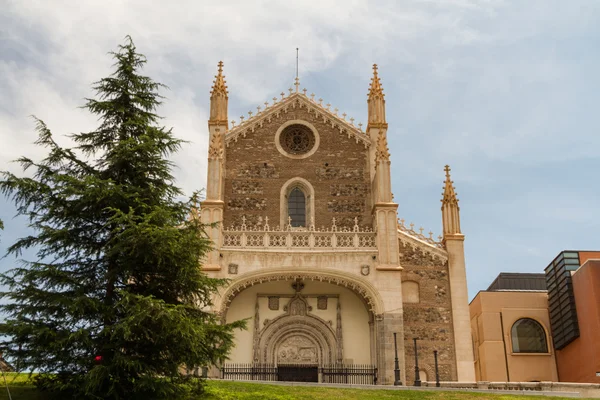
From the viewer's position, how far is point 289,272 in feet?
107

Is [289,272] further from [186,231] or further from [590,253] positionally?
[590,253]

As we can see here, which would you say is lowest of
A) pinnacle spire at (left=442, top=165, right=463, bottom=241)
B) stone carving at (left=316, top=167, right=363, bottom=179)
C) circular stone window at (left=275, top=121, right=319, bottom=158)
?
pinnacle spire at (left=442, top=165, right=463, bottom=241)

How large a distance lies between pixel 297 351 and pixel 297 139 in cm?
1078

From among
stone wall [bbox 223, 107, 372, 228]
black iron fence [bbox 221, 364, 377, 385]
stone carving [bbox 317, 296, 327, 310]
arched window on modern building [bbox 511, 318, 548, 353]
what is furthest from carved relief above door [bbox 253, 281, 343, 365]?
arched window on modern building [bbox 511, 318, 548, 353]

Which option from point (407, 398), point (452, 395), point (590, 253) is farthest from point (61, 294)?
point (590, 253)

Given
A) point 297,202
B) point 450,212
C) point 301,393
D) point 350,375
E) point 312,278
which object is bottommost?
point 301,393

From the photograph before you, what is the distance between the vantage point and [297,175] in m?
36.5

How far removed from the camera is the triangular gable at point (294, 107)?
3716 cm

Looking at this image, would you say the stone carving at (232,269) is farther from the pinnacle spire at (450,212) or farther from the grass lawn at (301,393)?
the pinnacle spire at (450,212)

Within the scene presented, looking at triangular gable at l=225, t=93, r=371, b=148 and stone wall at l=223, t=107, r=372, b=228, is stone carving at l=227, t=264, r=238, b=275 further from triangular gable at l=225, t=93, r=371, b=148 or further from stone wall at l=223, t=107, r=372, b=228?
triangular gable at l=225, t=93, r=371, b=148

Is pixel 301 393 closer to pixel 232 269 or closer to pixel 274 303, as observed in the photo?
pixel 232 269

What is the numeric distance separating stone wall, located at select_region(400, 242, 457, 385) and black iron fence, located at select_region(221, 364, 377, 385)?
1946 millimetres

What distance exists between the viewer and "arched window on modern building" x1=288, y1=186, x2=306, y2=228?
36.1 m

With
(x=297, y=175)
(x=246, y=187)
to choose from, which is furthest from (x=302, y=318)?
(x=297, y=175)
